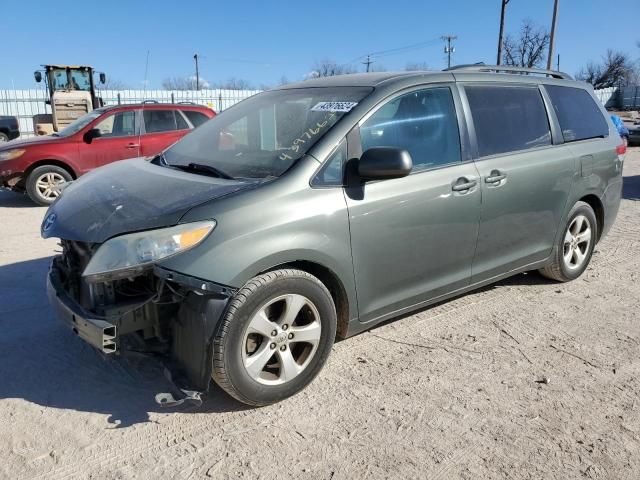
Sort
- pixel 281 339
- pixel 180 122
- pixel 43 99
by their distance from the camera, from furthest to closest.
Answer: pixel 43 99 → pixel 180 122 → pixel 281 339

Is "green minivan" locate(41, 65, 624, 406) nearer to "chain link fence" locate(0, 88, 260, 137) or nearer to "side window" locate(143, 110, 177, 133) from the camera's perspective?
"side window" locate(143, 110, 177, 133)

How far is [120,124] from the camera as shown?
381 inches

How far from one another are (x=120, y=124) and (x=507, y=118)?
24.4 ft

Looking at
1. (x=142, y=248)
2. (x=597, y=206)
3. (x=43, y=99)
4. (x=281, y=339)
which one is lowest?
(x=281, y=339)

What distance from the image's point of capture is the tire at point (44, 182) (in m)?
8.80

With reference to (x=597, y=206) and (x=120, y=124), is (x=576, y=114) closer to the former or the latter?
(x=597, y=206)

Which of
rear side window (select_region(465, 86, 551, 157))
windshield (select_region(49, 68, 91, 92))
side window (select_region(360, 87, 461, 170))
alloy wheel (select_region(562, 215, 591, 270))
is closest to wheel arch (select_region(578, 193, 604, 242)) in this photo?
alloy wheel (select_region(562, 215, 591, 270))

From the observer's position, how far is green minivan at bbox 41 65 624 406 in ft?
8.95

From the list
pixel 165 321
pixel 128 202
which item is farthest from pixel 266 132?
pixel 165 321

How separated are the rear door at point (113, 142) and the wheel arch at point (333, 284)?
23.5ft

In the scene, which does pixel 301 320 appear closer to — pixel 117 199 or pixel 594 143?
pixel 117 199

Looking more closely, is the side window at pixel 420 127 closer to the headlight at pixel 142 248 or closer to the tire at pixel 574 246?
the headlight at pixel 142 248

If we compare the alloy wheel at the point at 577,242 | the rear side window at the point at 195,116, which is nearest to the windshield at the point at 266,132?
the alloy wheel at the point at 577,242

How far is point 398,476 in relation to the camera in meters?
2.49
